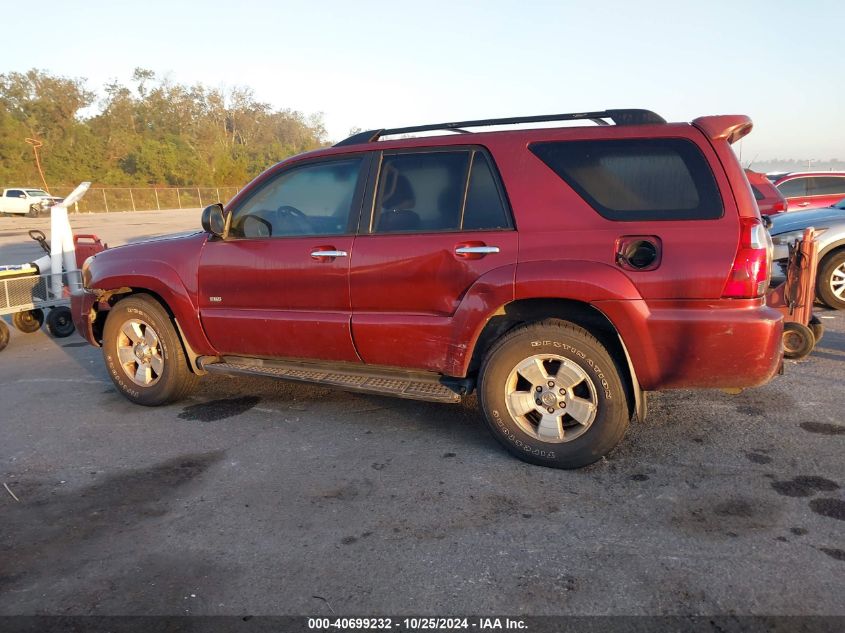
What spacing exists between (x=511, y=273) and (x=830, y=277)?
20.1ft

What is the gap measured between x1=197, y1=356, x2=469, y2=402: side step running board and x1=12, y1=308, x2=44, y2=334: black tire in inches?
176

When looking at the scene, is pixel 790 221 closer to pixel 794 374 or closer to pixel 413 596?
pixel 794 374

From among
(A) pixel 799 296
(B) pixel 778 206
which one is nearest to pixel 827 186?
(B) pixel 778 206

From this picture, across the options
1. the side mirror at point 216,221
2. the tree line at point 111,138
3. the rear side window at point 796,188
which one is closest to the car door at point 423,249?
the side mirror at point 216,221

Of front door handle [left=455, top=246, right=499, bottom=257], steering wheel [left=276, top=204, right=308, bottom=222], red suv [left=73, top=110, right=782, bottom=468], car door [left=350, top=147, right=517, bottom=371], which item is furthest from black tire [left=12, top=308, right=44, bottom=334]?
front door handle [left=455, top=246, right=499, bottom=257]

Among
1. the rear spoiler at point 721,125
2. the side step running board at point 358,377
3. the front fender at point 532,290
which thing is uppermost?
the rear spoiler at point 721,125

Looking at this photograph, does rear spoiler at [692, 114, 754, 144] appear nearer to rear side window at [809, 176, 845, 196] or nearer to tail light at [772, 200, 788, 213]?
tail light at [772, 200, 788, 213]

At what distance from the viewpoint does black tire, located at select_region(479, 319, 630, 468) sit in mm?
3539

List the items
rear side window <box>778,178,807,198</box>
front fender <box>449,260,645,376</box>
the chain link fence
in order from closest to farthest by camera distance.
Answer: front fender <box>449,260,645,376</box> < rear side window <box>778,178,807,198</box> < the chain link fence

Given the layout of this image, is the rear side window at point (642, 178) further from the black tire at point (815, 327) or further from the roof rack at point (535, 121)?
the black tire at point (815, 327)

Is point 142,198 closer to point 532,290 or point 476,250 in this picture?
point 476,250

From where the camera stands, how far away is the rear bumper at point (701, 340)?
3.31 metres

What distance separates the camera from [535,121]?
3.92m

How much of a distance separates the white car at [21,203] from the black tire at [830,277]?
3962cm
